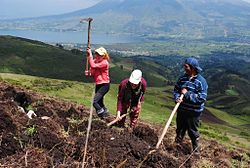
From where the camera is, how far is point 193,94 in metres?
9.41

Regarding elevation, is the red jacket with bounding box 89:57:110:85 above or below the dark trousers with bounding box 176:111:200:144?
above

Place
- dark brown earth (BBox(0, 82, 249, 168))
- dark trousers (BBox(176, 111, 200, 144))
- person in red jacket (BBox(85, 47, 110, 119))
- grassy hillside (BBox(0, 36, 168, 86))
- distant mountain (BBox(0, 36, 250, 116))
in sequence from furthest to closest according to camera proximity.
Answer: grassy hillside (BBox(0, 36, 168, 86)) < distant mountain (BBox(0, 36, 250, 116)) < person in red jacket (BBox(85, 47, 110, 119)) < dark trousers (BBox(176, 111, 200, 144)) < dark brown earth (BBox(0, 82, 249, 168))

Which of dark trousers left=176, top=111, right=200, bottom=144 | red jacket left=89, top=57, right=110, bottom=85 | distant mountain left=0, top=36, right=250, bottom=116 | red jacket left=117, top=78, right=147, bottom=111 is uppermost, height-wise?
red jacket left=89, top=57, right=110, bottom=85

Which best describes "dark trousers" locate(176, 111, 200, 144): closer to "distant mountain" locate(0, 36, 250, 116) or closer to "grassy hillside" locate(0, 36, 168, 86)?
"distant mountain" locate(0, 36, 250, 116)

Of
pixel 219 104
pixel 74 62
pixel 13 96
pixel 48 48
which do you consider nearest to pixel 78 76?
pixel 74 62

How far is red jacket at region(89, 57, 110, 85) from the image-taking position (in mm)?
11315

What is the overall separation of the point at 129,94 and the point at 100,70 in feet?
4.81

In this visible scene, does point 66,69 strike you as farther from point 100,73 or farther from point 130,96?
point 130,96

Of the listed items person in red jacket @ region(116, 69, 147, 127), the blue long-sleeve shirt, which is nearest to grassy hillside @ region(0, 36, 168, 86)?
person in red jacket @ region(116, 69, 147, 127)

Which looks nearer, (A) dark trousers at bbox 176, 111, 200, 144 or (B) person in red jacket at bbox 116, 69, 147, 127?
(A) dark trousers at bbox 176, 111, 200, 144

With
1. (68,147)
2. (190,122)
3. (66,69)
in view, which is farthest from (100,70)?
(66,69)

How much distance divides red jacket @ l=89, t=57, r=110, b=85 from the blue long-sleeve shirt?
2.65 m

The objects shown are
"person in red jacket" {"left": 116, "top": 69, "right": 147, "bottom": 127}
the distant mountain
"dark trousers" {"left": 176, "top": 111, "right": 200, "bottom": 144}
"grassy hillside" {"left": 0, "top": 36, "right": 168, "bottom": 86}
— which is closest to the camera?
"dark trousers" {"left": 176, "top": 111, "right": 200, "bottom": 144}

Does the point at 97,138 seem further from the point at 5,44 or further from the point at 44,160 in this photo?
the point at 5,44
